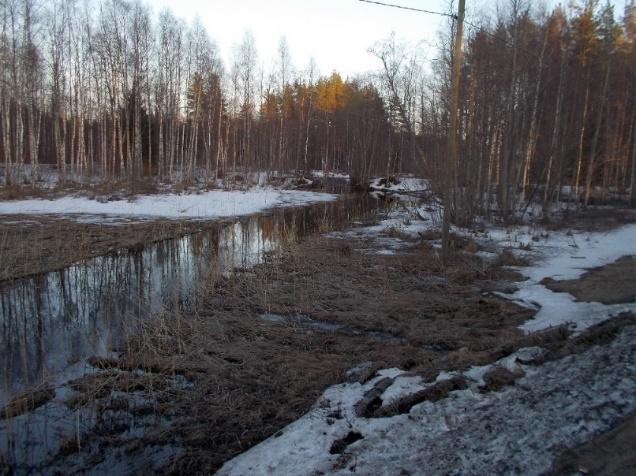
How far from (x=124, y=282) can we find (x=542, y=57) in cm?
1819

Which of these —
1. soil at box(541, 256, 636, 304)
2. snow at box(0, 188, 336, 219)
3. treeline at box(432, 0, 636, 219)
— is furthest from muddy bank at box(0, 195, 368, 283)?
soil at box(541, 256, 636, 304)

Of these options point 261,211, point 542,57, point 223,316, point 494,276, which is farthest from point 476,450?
point 261,211

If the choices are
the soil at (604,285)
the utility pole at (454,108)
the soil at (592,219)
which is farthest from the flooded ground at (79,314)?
the soil at (592,219)

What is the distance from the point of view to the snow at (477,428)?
321 cm

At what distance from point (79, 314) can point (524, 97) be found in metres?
18.4

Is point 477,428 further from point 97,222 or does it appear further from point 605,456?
point 97,222

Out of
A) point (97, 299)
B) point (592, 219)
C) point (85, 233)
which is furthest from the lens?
point (592, 219)

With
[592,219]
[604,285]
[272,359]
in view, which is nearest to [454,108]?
[604,285]

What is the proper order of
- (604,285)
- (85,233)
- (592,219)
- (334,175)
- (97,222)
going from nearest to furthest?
(604,285) → (85,233) → (97,222) → (592,219) → (334,175)

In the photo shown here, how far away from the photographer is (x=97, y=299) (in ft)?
28.0

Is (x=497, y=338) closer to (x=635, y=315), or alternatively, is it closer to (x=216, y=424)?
(x=635, y=315)

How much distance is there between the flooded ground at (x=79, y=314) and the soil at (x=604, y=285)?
6903 mm

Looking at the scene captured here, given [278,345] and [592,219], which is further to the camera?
[592,219]

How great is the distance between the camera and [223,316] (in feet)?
24.9
